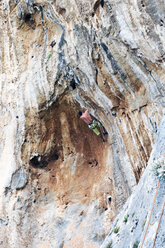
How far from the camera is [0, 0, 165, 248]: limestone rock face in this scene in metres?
12.6

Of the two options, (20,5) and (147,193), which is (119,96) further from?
(20,5)

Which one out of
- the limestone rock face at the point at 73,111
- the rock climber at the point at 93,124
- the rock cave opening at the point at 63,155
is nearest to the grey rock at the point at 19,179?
the limestone rock face at the point at 73,111

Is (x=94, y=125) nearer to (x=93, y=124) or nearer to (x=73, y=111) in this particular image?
(x=93, y=124)

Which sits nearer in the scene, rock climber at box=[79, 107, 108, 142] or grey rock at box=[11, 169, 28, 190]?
rock climber at box=[79, 107, 108, 142]

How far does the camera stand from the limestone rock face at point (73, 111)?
12.6 m

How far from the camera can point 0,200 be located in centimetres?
1541

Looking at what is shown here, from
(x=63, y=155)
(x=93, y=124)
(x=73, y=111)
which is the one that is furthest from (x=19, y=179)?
(x=93, y=124)

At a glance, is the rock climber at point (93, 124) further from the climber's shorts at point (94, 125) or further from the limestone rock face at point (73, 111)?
the limestone rock face at point (73, 111)

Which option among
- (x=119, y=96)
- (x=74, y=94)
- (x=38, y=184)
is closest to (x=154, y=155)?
(x=119, y=96)

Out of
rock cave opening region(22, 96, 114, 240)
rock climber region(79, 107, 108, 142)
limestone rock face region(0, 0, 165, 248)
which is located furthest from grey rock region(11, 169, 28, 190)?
rock climber region(79, 107, 108, 142)

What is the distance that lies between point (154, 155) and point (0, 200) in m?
7.73

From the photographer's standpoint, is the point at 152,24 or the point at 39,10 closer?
the point at 152,24

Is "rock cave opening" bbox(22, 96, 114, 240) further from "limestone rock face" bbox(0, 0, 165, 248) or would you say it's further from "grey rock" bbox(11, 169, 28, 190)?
"grey rock" bbox(11, 169, 28, 190)

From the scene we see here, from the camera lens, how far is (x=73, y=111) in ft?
51.2
